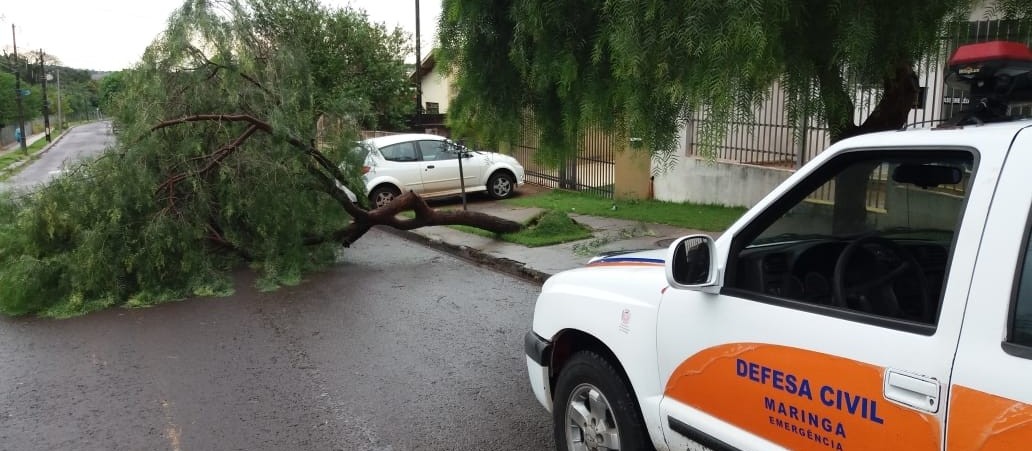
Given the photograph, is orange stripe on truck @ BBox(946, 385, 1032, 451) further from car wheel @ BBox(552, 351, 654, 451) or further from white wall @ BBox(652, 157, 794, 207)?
white wall @ BBox(652, 157, 794, 207)

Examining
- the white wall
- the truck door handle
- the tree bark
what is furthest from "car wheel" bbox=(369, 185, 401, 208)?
the truck door handle

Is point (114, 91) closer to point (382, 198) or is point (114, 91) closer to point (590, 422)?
point (382, 198)

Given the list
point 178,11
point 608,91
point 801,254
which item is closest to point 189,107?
point 178,11

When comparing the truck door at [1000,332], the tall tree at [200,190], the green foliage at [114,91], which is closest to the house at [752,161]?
the tall tree at [200,190]

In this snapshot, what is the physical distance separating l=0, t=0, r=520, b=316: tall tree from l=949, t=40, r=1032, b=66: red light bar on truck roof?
821 centimetres

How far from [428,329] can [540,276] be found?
2507mm

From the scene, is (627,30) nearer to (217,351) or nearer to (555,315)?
(555,315)

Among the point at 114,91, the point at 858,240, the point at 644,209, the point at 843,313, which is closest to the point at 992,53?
the point at 858,240

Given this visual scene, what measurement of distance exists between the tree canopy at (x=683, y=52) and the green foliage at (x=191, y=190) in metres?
4.68

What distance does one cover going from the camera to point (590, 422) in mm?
3582

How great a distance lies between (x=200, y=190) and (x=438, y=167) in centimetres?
770

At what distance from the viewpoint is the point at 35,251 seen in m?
8.62

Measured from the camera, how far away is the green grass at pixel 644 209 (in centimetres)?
1226

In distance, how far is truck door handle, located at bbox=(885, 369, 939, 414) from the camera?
6.73 ft
